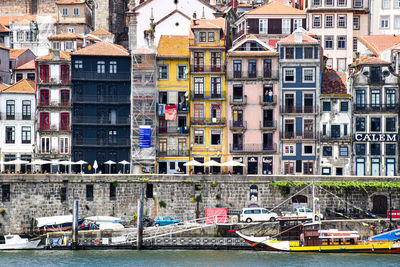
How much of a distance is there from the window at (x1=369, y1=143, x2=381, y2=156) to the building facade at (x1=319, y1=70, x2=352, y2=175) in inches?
84.7

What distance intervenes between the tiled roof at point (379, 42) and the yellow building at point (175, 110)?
75.9 feet

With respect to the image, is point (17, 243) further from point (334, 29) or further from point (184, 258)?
point (334, 29)

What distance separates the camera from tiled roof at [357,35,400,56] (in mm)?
98438

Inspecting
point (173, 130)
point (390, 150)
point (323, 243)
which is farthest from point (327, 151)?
point (323, 243)

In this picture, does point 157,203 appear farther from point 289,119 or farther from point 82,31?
point 82,31

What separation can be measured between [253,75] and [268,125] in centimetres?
534

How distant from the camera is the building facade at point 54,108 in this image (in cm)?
8962

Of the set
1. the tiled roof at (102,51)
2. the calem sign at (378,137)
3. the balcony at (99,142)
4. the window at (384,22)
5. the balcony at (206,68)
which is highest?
the window at (384,22)

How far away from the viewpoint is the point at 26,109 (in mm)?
90562

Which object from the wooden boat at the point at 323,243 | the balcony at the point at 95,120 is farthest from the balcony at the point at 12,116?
the wooden boat at the point at 323,243

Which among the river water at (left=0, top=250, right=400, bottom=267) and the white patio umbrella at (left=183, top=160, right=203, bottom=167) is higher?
the white patio umbrella at (left=183, top=160, right=203, bottom=167)

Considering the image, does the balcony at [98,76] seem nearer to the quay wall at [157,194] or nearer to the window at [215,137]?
A: the window at [215,137]

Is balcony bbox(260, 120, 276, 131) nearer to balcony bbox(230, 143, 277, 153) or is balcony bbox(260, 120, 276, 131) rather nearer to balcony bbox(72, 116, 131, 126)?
balcony bbox(230, 143, 277, 153)

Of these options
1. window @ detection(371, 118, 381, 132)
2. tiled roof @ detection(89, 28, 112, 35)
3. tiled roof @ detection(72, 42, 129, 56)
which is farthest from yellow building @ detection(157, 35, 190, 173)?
tiled roof @ detection(89, 28, 112, 35)
